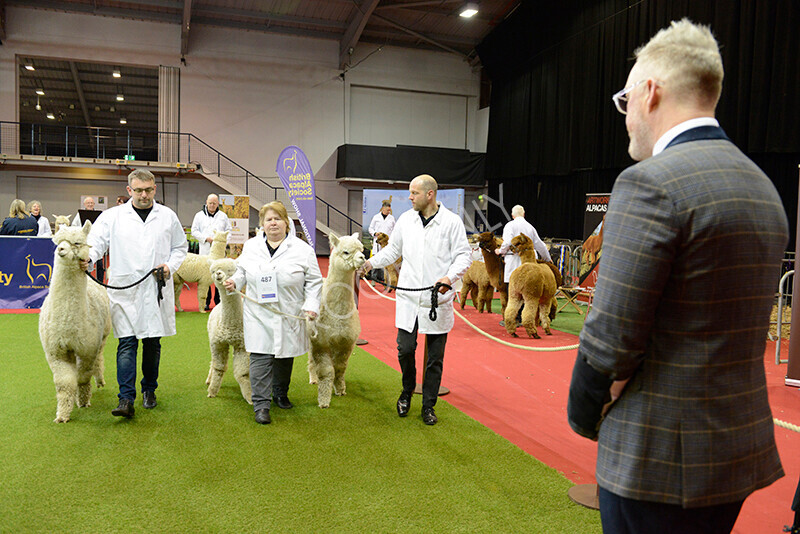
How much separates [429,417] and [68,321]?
105 inches

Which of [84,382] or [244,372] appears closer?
[84,382]

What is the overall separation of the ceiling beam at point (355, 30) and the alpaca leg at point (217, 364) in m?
13.6

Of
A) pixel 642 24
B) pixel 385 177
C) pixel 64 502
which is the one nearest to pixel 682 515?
pixel 64 502

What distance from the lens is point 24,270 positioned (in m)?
8.87

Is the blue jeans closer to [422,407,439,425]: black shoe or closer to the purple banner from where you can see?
[422,407,439,425]: black shoe

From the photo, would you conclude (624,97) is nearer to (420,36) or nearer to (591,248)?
(591,248)

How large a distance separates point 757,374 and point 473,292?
903cm

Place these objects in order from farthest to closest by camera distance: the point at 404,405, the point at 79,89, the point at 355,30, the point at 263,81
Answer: the point at 79,89 < the point at 263,81 < the point at 355,30 < the point at 404,405

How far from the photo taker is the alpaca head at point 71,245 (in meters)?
3.79

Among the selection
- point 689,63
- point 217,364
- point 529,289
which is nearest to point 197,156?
point 529,289

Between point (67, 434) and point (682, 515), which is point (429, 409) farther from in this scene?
point (682, 515)

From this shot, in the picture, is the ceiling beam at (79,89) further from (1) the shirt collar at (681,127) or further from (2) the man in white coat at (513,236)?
(1) the shirt collar at (681,127)

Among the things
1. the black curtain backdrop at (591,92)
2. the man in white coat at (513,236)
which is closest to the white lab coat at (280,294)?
the black curtain backdrop at (591,92)

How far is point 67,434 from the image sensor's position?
12.3 ft
